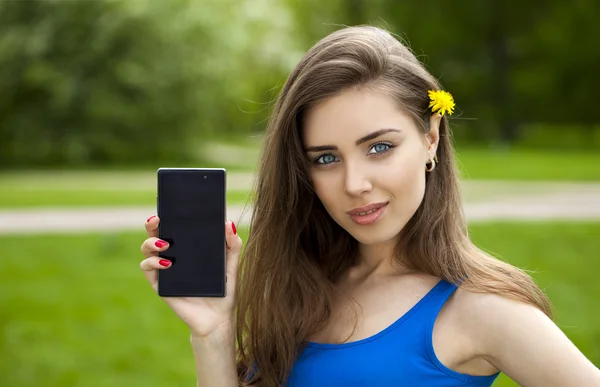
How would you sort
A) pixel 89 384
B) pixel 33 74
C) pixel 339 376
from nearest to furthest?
pixel 339 376, pixel 89 384, pixel 33 74

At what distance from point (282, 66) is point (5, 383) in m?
26.8

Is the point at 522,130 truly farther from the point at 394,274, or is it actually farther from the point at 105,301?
the point at 394,274

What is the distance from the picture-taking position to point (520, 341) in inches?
73.7

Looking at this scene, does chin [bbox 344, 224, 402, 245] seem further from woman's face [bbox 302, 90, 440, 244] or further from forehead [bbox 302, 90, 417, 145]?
forehead [bbox 302, 90, 417, 145]

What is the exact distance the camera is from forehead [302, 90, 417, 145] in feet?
6.67

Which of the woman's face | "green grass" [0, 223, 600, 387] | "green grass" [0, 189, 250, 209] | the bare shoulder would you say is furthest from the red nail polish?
"green grass" [0, 189, 250, 209]

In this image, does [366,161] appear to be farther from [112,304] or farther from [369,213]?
[112,304]

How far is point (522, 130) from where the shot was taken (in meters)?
34.1

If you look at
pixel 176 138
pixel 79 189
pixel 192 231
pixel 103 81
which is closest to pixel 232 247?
pixel 192 231

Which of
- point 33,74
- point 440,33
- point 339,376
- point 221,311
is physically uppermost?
point 440,33

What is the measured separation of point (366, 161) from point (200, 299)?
533 mm

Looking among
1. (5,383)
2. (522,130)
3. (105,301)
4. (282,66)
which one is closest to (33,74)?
(282,66)

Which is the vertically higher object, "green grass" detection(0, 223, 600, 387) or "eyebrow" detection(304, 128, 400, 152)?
"eyebrow" detection(304, 128, 400, 152)

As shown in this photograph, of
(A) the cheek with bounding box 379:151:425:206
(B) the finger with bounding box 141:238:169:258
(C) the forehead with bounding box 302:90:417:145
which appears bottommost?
(B) the finger with bounding box 141:238:169:258
